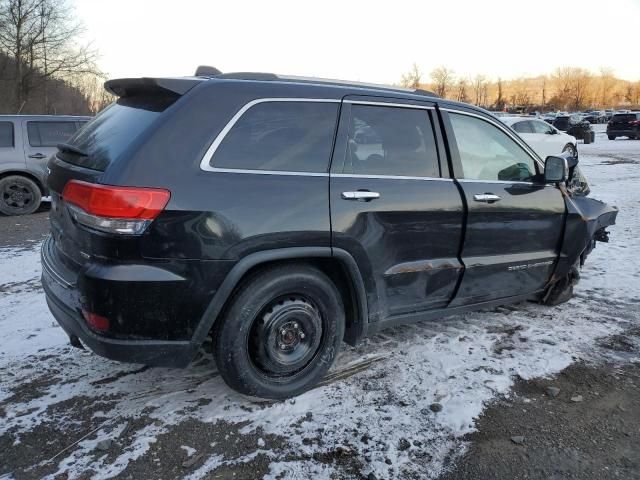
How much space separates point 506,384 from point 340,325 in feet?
3.84

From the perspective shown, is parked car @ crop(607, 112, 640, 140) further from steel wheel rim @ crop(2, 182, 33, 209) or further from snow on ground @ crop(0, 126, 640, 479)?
steel wheel rim @ crop(2, 182, 33, 209)

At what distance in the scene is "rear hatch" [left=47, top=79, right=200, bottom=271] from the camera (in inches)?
104

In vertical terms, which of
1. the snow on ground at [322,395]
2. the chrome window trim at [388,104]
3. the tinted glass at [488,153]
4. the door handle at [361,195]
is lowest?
the snow on ground at [322,395]

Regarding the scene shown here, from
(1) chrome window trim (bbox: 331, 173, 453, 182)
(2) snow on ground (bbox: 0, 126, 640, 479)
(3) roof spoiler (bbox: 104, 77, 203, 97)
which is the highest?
(3) roof spoiler (bbox: 104, 77, 203, 97)

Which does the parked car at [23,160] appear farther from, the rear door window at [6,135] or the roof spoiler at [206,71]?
the roof spoiler at [206,71]

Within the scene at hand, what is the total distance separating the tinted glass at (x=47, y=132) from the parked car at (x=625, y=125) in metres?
31.9

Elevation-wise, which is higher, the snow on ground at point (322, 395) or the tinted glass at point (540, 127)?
the tinted glass at point (540, 127)

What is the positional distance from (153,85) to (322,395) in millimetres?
2125

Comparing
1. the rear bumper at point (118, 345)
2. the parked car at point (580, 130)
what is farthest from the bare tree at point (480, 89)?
the rear bumper at point (118, 345)

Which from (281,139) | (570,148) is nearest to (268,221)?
(281,139)

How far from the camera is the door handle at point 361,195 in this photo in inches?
122

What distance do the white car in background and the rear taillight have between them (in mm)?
15300

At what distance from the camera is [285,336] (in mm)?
3123

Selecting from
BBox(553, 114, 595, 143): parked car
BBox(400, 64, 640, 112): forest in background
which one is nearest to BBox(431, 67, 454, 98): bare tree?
BBox(400, 64, 640, 112): forest in background
